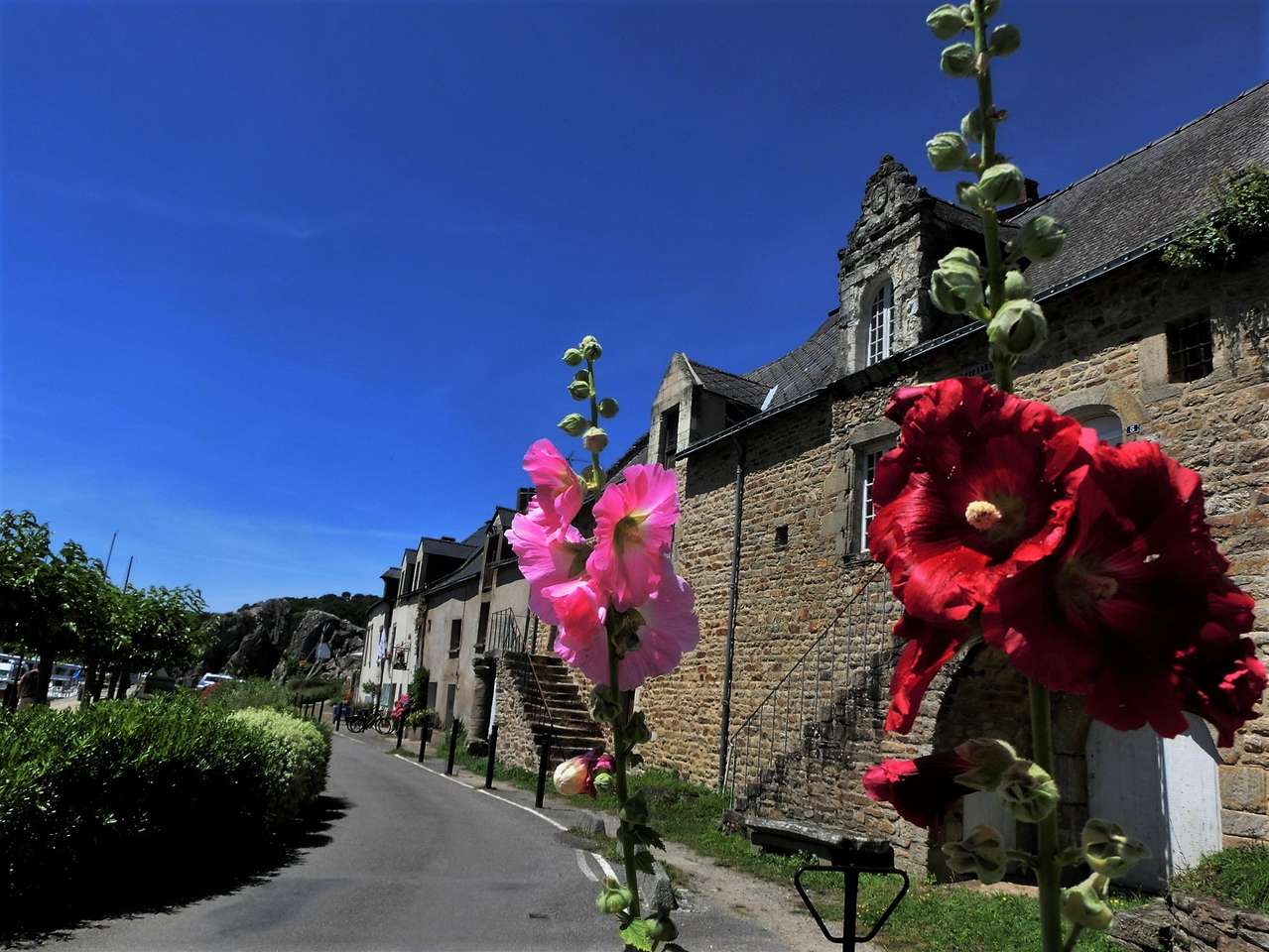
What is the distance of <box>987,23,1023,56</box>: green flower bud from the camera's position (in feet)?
3.73

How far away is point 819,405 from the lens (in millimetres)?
12875

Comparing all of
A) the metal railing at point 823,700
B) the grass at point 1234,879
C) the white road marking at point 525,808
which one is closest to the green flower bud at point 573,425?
the grass at point 1234,879

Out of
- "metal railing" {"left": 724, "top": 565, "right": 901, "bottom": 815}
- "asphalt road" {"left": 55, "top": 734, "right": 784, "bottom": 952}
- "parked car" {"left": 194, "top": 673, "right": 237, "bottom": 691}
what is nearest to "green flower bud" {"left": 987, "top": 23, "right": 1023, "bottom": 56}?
"asphalt road" {"left": 55, "top": 734, "right": 784, "bottom": 952}

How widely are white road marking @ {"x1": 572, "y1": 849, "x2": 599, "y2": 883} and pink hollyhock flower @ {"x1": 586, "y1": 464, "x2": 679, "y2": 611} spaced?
791cm

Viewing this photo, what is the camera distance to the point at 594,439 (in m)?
1.60

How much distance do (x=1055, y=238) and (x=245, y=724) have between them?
31.5ft

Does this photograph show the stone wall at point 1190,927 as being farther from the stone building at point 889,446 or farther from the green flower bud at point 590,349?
the green flower bud at point 590,349

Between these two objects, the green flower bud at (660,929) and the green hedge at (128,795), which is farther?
the green hedge at (128,795)

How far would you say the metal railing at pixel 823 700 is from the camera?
10.4 m

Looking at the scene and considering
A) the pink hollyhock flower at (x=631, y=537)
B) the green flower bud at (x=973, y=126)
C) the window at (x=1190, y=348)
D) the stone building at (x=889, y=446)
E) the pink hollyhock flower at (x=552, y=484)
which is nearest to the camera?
the green flower bud at (x=973, y=126)

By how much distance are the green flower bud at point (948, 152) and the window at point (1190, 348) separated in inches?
330

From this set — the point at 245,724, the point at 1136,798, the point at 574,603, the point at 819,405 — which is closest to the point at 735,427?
the point at 819,405

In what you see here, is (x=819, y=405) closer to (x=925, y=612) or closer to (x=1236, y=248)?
(x=1236, y=248)

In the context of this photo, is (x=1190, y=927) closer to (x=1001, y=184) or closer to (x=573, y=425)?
(x=573, y=425)
